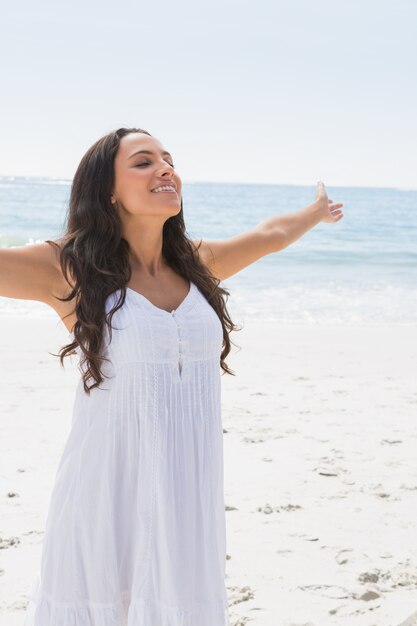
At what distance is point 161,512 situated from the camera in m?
2.49

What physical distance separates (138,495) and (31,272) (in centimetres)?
75

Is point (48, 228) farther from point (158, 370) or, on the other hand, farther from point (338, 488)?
point (158, 370)

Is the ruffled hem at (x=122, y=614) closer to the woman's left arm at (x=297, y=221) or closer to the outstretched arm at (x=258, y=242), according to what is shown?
the outstretched arm at (x=258, y=242)

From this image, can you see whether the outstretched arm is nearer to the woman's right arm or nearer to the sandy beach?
the woman's right arm

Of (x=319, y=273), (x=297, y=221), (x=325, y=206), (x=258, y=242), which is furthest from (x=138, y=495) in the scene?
(x=319, y=273)

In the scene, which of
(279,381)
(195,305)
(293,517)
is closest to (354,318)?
(279,381)

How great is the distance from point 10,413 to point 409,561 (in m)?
3.92

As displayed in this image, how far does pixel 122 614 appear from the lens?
2.54 m

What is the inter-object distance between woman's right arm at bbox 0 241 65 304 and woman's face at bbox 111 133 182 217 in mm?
297

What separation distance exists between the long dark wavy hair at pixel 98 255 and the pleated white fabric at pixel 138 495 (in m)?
0.05

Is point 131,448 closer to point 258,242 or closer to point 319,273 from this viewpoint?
point 258,242

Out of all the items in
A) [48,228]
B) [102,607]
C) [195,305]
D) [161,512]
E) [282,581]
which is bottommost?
[282,581]

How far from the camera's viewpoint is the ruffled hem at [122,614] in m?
2.49

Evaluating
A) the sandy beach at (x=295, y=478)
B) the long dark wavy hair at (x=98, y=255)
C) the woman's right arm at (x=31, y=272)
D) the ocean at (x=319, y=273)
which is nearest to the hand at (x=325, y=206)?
the long dark wavy hair at (x=98, y=255)
